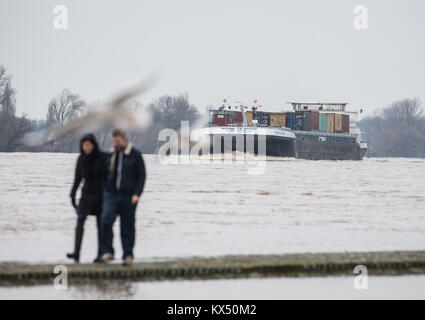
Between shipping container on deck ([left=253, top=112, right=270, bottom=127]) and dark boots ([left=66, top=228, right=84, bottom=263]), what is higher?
shipping container on deck ([left=253, top=112, right=270, bottom=127])

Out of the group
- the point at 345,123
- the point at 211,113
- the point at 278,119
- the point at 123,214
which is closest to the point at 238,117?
the point at 211,113

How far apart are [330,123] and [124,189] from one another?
100 m

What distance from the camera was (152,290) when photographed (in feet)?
27.8

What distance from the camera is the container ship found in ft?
279

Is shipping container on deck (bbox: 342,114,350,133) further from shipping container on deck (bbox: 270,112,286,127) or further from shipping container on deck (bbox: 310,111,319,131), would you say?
shipping container on deck (bbox: 270,112,286,127)

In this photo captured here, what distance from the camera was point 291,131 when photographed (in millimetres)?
94312

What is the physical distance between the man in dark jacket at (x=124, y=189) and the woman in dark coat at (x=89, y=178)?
0.15 meters

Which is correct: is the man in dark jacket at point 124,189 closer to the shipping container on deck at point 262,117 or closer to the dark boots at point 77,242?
the dark boots at point 77,242

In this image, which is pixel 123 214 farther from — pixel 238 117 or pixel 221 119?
pixel 238 117

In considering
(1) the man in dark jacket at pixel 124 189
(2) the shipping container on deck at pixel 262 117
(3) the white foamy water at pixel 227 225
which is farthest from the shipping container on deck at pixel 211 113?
(1) the man in dark jacket at pixel 124 189

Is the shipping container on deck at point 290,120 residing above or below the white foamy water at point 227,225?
above

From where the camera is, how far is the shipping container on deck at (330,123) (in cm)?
10744

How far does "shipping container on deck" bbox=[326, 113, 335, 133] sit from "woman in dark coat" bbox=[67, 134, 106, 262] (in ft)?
325

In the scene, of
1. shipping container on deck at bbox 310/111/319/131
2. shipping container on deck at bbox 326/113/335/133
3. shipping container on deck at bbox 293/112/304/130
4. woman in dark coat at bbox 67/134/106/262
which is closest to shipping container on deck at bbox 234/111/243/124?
shipping container on deck at bbox 293/112/304/130
